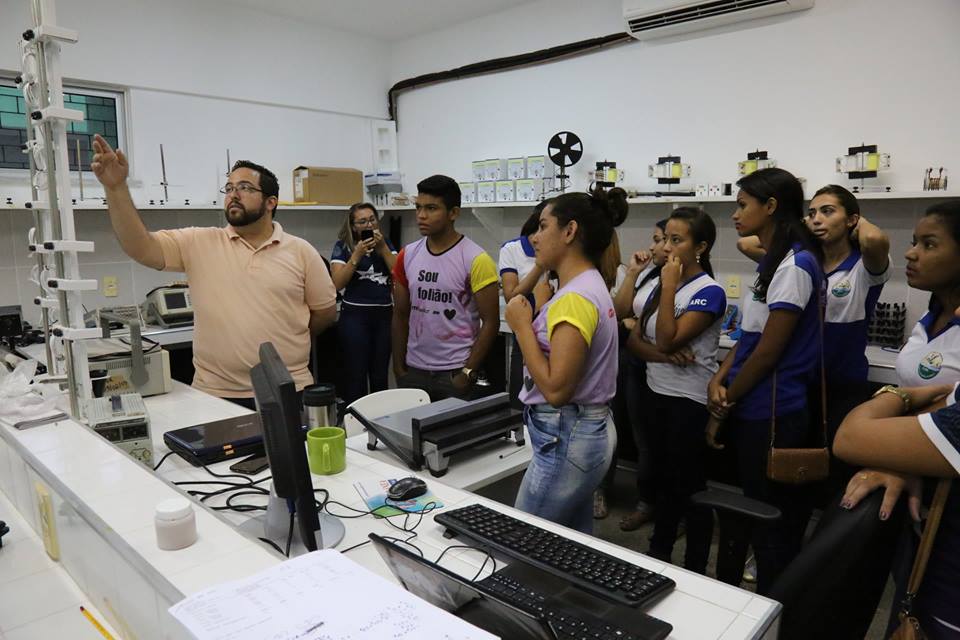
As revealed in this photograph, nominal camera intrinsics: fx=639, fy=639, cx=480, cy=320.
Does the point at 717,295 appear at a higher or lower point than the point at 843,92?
lower

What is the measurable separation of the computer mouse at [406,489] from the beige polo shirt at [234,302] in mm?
963

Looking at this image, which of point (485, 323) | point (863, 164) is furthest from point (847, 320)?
point (485, 323)

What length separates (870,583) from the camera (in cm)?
113

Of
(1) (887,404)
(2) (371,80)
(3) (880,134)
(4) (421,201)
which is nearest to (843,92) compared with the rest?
(3) (880,134)

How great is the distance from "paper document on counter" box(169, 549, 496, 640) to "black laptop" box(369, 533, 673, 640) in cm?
4

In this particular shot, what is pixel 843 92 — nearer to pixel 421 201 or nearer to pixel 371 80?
pixel 421 201

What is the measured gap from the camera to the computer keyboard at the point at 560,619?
3.16ft

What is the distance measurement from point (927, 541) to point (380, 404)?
1.55 m

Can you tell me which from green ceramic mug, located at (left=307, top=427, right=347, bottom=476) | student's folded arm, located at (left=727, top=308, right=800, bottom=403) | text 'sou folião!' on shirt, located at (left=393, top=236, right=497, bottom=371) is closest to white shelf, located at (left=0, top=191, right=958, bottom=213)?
text 'sou folião!' on shirt, located at (left=393, top=236, right=497, bottom=371)

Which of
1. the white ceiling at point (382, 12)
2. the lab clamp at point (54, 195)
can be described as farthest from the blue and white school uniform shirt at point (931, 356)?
the white ceiling at point (382, 12)

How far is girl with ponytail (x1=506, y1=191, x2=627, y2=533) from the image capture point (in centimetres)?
164

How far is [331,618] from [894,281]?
340cm

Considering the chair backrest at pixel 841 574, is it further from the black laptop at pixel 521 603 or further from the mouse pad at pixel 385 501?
the mouse pad at pixel 385 501

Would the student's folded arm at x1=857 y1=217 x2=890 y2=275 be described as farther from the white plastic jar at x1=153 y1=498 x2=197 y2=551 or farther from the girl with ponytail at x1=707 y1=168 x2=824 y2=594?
the white plastic jar at x1=153 y1=498 x2=197 y2=551
